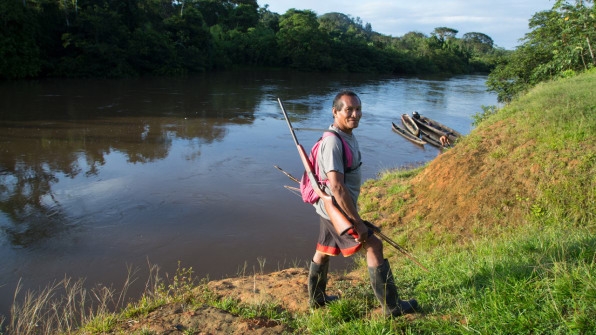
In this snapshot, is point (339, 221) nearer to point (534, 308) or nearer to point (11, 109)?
point (534, 308)

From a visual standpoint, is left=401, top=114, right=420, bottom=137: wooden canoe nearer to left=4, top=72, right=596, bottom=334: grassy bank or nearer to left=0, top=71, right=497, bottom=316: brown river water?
left=0, top=71, right=497, bottom=316: brown river water

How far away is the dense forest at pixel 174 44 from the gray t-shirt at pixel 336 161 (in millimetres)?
20102

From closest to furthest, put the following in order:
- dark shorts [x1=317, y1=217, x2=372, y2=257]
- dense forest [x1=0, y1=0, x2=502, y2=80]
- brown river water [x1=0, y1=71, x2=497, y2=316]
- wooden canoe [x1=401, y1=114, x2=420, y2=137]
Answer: dark shorts [x1=317, y1=217, x2=372, y2=257] < brown river water [x1=0, y1=71, x2=497, y2=316] < wooden canoe [x1=401, y1=114, x2=420, y2=137] < dense forest [x1=0, y1=0, x2=502, y2=80]

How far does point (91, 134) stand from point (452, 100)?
74.4 feet

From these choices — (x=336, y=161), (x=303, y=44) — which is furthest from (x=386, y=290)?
(x=303, y=44)

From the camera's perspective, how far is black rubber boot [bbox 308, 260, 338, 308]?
11.2 feet

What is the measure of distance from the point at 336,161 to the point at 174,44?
38.0m

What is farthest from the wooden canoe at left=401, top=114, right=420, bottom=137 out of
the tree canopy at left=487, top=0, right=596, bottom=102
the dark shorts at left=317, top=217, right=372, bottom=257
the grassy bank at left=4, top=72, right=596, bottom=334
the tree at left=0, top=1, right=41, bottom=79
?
the tree at left=0, top=1, right=41, bottom=79

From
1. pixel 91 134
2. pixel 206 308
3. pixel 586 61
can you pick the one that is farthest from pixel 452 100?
pixel 206 308

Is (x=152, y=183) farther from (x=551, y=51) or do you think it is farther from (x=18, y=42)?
(x=18, y=42)

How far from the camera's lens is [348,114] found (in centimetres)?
303

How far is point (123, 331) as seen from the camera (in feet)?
11.0

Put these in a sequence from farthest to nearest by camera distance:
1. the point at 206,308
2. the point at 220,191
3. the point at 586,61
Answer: the point at 586,61, the point at 220,191, the point at 206,308

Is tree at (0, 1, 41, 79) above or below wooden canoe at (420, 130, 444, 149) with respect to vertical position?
above
